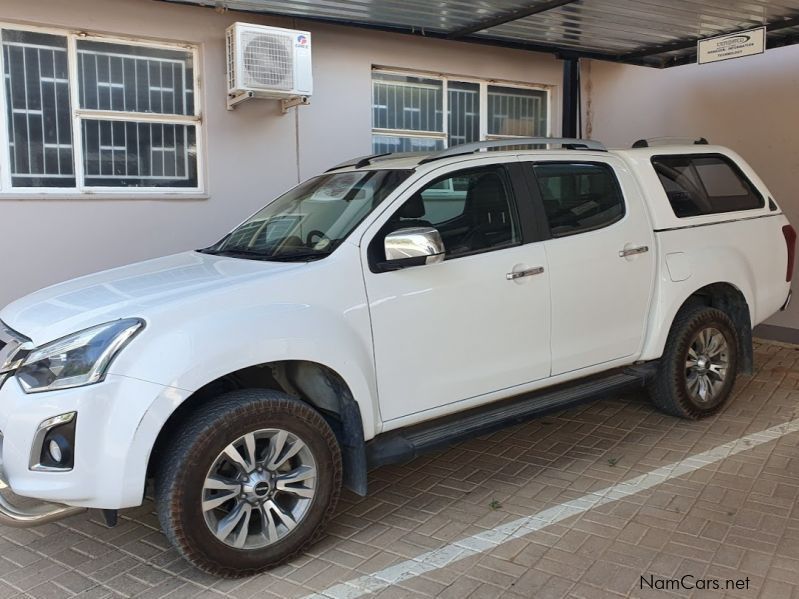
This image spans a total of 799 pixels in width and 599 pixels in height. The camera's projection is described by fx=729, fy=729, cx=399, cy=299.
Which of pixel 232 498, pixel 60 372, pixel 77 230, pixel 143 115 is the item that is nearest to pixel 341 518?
pixel 232 498

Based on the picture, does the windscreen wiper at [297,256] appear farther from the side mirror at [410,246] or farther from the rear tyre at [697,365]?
the rear tyre at [697,365]

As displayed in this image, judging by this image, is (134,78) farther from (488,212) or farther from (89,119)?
(488,212)

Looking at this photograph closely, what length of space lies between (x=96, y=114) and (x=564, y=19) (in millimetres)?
4319

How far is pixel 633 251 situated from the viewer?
4805mm

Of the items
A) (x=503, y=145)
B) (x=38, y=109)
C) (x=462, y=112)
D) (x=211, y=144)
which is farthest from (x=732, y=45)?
(x=38, y=109)

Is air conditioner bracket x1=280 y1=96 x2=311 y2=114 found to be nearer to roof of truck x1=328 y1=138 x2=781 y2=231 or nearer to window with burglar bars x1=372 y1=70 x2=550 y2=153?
window with burglar bars x1=372 y1=70 x2=550 y2=153

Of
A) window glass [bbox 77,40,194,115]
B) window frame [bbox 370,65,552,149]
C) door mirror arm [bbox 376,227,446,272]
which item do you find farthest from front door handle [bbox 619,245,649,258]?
window glass [bbox 77,40,194,115]

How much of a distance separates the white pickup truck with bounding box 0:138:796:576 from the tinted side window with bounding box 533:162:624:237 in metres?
0.01

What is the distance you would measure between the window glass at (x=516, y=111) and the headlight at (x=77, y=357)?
648cm

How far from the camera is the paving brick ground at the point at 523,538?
3.36 metres

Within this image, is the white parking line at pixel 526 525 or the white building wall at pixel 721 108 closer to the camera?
the white parking line at pixel 526 525

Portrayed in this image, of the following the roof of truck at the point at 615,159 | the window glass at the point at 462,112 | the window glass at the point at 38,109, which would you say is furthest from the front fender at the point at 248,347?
the window glass at the point at 462,112

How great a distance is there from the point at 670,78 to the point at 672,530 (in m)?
6.34

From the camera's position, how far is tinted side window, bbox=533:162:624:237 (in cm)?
455
